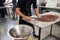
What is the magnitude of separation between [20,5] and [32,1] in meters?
0.30

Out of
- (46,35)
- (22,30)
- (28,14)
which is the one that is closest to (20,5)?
(28,14)

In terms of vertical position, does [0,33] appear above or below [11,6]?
below

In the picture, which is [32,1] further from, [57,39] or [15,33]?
[57,39]

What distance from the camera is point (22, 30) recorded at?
1.60m

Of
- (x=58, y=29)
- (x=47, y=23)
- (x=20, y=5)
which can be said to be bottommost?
(x=58, y=29)

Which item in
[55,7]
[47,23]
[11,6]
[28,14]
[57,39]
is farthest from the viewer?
[11,6]

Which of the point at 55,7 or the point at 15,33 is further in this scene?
the point at 55,7

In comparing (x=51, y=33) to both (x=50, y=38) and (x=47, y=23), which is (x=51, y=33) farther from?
(x=47, y=23)

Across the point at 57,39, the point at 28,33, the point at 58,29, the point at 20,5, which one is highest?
the point at 20,5

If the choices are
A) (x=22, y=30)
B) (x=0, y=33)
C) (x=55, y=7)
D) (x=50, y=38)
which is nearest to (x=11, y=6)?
(x=0, y=33)

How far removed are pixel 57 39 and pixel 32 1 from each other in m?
1.37

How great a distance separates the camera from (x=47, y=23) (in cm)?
171

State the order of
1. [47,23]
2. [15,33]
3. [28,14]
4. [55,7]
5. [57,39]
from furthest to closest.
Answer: [55,7], [57,39], [28,14], [47,23], [15,33]

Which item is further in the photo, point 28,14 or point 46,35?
point 46,35
